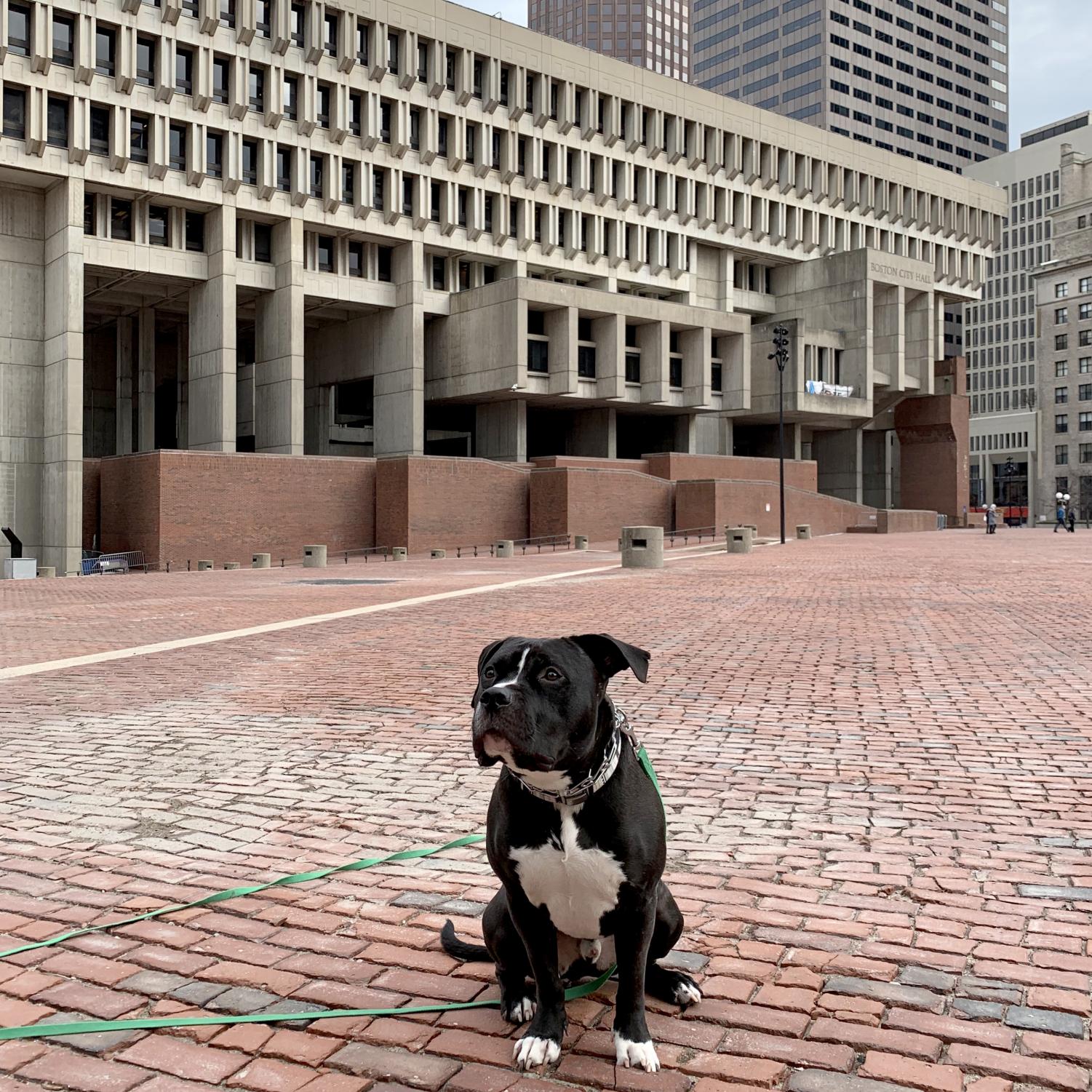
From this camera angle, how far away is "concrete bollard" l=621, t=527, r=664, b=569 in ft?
99.3

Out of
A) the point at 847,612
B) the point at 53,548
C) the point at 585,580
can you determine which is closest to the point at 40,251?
the point at 53,548

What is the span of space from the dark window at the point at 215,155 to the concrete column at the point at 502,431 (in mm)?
18701

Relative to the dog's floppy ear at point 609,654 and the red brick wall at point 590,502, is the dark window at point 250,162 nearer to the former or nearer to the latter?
the red brick wall at point 590,502

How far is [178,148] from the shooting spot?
49938 mm

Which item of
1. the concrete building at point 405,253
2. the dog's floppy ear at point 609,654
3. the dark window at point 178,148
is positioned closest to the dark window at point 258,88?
the concrete building at point 405,253

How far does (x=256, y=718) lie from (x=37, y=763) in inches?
74.7

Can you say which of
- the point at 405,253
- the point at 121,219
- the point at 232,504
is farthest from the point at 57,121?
the point at 232,504

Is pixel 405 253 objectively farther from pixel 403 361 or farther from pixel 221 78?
pixel 221 78

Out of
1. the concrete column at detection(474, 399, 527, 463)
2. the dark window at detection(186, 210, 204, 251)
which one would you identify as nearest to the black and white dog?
the dark window at detection(186, 210, 204, 251)

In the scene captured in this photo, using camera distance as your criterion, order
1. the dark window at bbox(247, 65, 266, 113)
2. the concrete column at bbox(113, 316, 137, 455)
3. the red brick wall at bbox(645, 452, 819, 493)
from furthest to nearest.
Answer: the concrete column at bbox(113, 316, 137, 455)
the red brick wall at bbox(645, 452, 819, 493)
the dark window at bbox(247, 65, 266, 113)

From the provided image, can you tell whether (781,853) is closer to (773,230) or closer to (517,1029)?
(517,1029)

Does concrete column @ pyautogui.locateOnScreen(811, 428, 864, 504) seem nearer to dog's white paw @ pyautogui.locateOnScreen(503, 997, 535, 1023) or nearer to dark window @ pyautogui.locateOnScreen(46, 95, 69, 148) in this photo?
dark window @ pyautogui.locateOnScreen(46, 95, 69, 148)

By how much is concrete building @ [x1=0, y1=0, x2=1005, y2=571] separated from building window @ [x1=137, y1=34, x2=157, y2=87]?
0.17 m

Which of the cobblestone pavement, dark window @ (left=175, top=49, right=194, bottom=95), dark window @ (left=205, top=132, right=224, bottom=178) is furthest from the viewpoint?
dark window @ (left=205, top=132, right=224, bottom=178)
